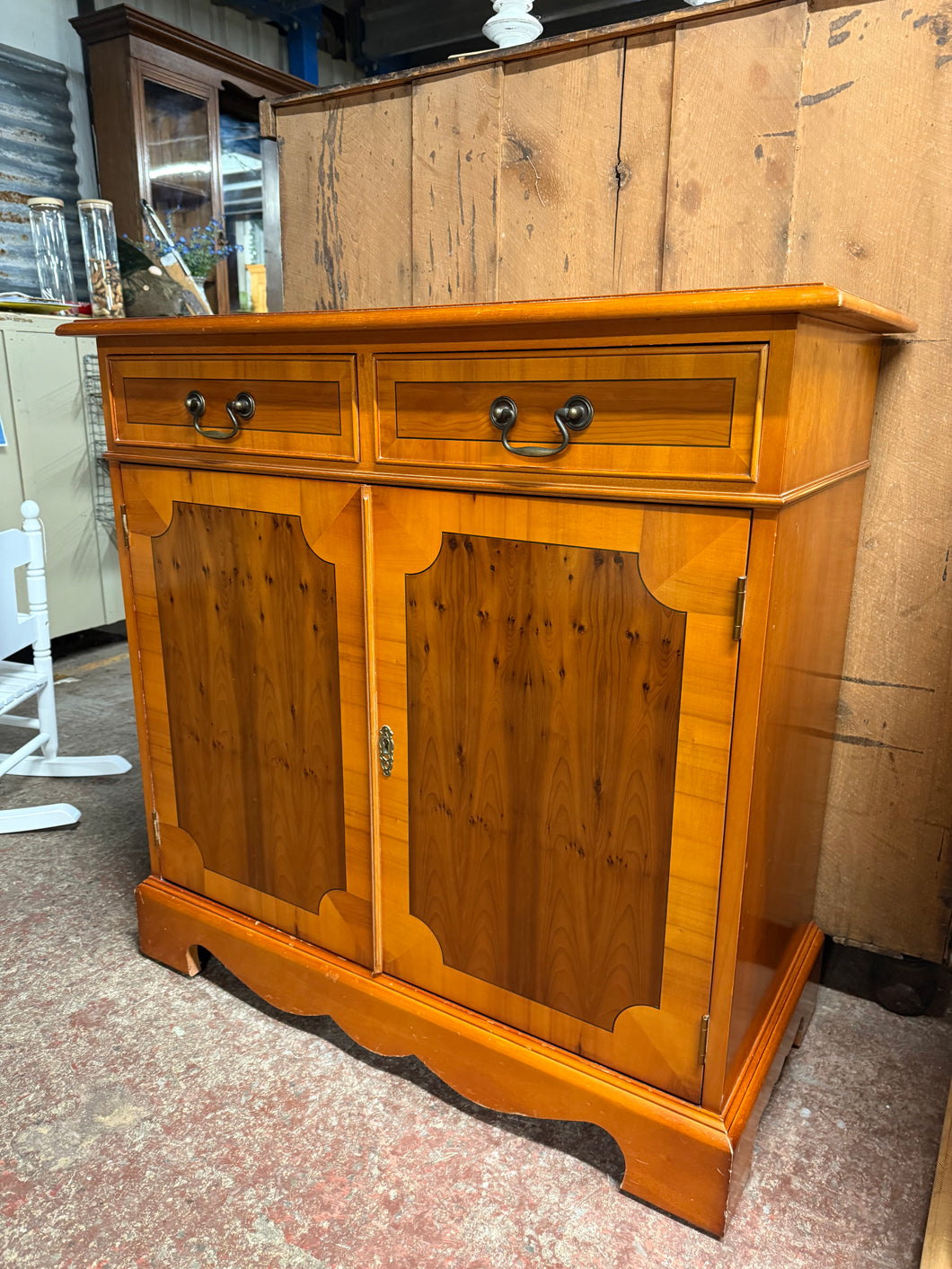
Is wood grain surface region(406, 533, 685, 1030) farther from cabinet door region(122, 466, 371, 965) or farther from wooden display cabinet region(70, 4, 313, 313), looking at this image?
wooden display cabinet region(70, 4, 313, 313)

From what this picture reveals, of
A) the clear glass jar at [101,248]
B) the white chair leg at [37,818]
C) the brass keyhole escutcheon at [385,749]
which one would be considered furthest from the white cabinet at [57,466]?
the brass keyhole escutcheon at [385,749]

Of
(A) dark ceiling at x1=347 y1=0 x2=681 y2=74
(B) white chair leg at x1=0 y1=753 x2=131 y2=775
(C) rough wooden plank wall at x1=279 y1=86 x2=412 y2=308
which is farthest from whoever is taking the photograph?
(A) dark ceiling at x1=347 y1=0 x2=681 y2=74

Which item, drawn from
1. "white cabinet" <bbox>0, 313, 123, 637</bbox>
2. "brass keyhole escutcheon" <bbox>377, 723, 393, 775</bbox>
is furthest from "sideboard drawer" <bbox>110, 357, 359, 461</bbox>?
"white cabinet" <bbox>0, 313, 123, 637</bbox>

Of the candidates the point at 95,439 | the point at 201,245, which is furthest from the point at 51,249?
the point at 95,439

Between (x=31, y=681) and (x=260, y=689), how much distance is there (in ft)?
3.78

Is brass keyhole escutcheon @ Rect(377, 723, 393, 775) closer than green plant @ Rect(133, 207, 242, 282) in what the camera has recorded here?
Yes

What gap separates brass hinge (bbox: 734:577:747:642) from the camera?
37.7 inches

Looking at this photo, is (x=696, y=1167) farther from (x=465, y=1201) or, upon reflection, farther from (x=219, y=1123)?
(x=219, y=1123)

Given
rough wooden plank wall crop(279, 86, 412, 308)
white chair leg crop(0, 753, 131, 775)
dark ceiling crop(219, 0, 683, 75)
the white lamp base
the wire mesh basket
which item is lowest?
white chair leg crop(0, 753, 131, 775)

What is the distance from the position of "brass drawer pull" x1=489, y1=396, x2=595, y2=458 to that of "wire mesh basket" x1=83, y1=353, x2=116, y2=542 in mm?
2559

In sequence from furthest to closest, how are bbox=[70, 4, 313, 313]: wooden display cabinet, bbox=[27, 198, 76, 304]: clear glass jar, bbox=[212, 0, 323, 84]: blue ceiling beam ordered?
bbox=[212, 0, 323, 84]: blue ceiling beam
bbox=[70, 4, 313, 313]: wooden display cabinet
bbox=[27, 198, 76, 304]: clear glass jar

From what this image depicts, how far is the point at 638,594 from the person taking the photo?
40.6 inches

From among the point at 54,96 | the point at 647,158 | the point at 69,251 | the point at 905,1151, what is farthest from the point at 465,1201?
the point at 54,96

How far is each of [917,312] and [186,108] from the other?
358cm
